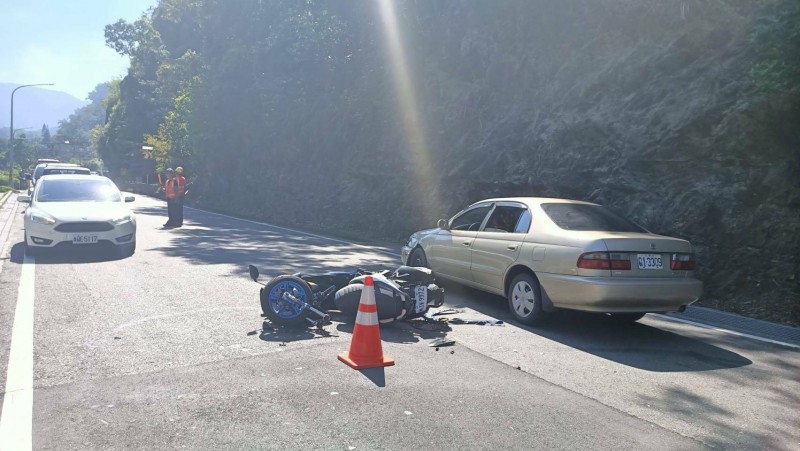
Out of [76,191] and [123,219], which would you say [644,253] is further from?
[76,191]

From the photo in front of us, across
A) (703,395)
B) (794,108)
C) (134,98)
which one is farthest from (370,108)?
(134,98)

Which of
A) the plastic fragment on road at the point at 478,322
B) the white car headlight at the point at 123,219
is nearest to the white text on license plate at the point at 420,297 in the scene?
the plastic fragment on road at the point at 478,322

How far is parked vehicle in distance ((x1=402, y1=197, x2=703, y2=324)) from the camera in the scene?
22.4 feet

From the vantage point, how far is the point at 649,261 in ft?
22.9

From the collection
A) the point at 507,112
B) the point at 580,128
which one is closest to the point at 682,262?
the point at 580,128

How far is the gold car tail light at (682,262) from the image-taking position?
709 centimetres

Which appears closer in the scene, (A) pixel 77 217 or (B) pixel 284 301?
(B) pixel 284 301

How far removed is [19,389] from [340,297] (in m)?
3.21

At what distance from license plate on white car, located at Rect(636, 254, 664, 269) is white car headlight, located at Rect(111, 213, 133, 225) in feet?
29.6

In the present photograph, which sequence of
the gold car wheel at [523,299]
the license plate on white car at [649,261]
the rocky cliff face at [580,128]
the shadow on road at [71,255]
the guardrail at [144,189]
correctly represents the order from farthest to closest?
1. the guardrail at [144,189]
2. the shadow on road at [71,255]
3. the rocky cliff face at [580,128]
4. the gold car wheel at [523,299]
5. the license plate on white car at [649,261]

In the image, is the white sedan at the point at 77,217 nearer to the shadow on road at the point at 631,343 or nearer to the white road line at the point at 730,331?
the shadow on road at the point at 631,343

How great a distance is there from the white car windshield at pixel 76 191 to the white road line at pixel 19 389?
19.0 feet

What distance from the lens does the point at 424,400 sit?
15.9 ft

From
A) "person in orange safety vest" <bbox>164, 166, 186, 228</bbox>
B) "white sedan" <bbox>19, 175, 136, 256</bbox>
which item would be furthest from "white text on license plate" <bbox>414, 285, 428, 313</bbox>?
"person in orange safety vest" <bbox>164, 166, 186, 228</bbox>
